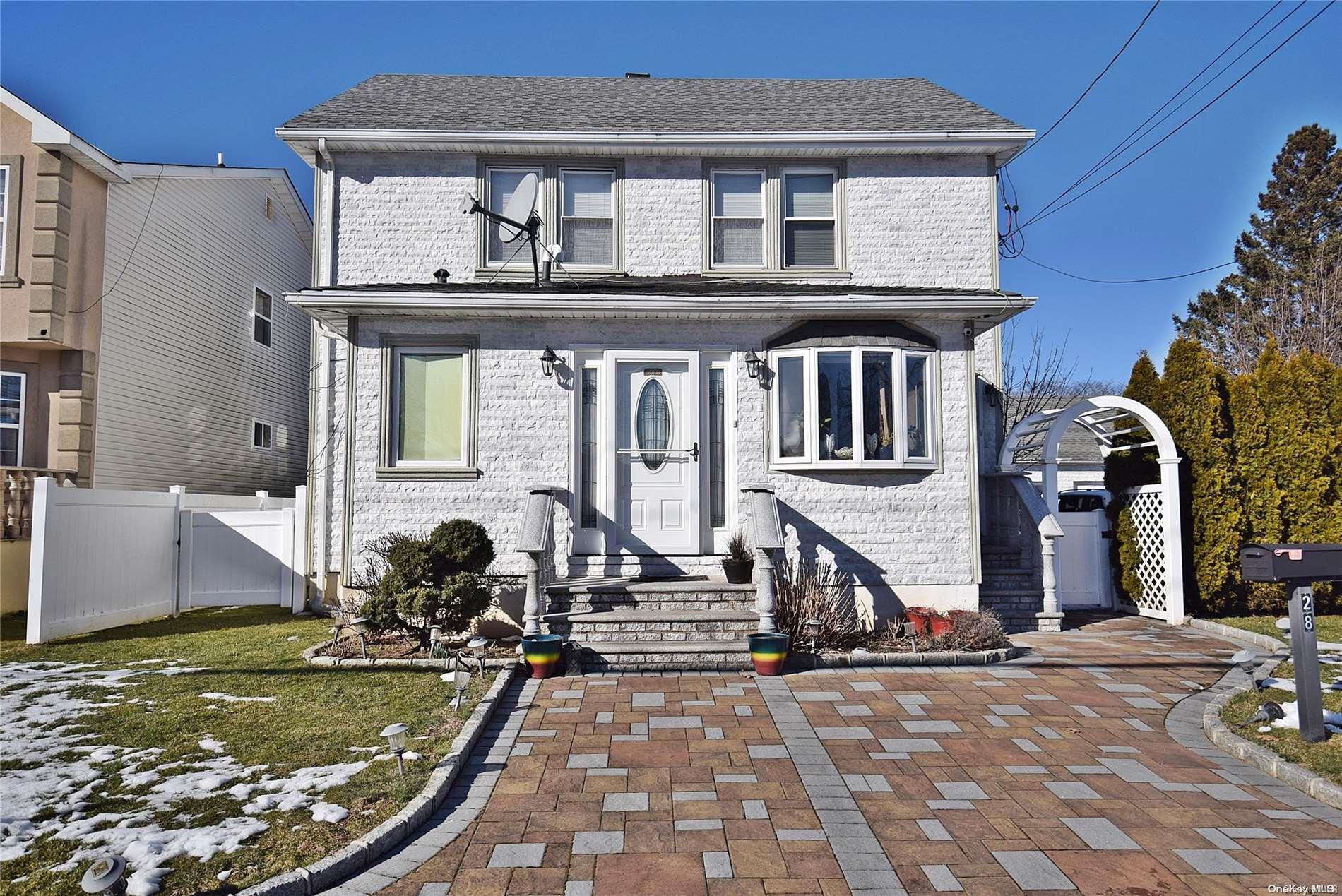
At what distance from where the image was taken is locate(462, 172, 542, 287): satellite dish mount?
34.0 ft

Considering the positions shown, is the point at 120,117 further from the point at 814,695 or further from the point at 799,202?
the point at 814,695

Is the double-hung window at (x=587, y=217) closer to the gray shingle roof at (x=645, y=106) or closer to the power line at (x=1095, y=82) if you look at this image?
the gray shingle roof at (x=645, y=106)

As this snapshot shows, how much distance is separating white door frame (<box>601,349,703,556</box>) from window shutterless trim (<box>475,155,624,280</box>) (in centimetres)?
165

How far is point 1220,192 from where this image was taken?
26812 mm

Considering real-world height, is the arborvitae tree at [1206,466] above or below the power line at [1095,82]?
below

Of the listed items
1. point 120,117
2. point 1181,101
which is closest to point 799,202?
point 1181,101

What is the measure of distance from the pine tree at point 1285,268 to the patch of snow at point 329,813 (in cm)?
2906

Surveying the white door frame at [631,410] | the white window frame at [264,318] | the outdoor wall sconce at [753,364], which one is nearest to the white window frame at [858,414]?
the outdoor wall sconce at [753,364]

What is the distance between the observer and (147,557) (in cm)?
1027

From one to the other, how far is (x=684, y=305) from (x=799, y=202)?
9.66 ft

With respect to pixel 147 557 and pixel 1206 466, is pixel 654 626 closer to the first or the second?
pixel 147 557

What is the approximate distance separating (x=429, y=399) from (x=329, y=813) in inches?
242

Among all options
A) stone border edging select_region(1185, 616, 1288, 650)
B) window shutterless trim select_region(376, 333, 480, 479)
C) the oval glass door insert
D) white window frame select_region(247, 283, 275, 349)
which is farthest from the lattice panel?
white window frame select_region(247, 283, 275, 349)

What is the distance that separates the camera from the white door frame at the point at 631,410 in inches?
370
